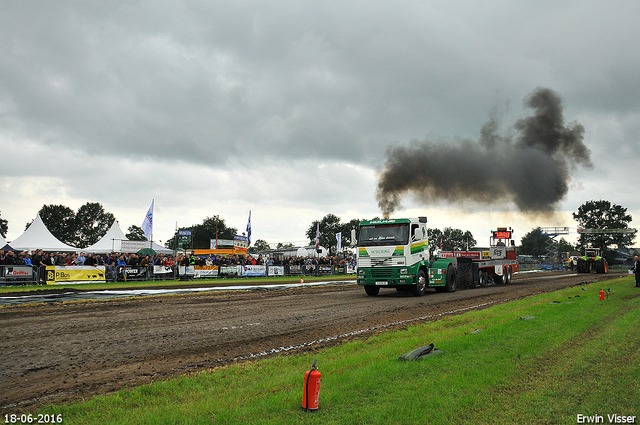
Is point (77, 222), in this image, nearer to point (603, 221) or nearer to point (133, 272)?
point (133, 272)

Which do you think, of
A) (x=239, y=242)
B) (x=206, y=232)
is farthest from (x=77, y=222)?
(x=239, y=242)

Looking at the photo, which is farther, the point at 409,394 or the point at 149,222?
the point at 149,222

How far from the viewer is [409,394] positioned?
481 cm

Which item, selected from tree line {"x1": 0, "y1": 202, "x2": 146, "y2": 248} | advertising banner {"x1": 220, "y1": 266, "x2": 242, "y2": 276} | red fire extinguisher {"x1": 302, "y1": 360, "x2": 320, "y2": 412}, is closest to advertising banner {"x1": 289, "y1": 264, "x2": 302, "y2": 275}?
advertising banner {"x1": 220, "y1": 266, "x2": 242, "y2": 276}

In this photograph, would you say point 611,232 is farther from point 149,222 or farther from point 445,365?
point 445,365

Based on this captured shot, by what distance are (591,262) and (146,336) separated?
50.7 meters

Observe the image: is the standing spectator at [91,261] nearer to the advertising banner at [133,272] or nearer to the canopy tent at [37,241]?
the advertising banner at [133,272]

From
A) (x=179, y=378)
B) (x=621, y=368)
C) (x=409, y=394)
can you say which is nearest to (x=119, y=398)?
(x=179, y=378)

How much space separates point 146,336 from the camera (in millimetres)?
9031

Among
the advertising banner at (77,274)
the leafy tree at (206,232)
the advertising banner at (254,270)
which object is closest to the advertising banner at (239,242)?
the advertising banner at (254,270)

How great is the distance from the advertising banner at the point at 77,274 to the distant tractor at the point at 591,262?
4700 centimetres

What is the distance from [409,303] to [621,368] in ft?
34.5

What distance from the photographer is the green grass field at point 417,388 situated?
14.0 ft

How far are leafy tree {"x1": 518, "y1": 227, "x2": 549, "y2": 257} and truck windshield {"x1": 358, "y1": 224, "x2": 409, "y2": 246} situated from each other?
142730 mm
